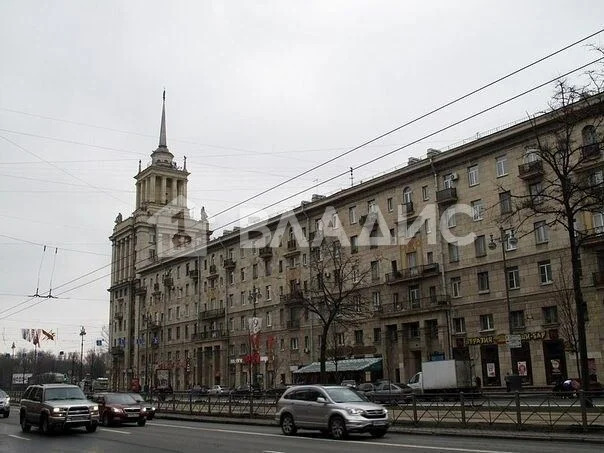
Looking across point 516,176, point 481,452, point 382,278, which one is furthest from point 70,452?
point 382,278

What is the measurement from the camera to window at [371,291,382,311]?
56.0 meters

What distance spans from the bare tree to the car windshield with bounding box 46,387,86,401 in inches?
1127

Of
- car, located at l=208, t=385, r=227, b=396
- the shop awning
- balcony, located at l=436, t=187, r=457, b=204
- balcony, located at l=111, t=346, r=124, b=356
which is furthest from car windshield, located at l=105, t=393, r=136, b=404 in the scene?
balcony, located at l=111, t=346, r=124, b=356

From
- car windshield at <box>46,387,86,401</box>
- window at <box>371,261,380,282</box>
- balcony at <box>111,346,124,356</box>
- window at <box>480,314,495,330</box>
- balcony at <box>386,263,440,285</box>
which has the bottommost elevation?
car windshield at <box>46,387,86,401</box>

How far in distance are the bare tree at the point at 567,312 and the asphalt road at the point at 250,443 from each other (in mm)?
23352

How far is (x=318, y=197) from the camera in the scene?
6619 cm

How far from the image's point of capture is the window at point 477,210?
48.6m

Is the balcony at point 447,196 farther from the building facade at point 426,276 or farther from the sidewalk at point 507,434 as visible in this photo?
the sidewalk at point 507,434

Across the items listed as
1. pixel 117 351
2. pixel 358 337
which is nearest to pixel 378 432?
pixel 358 337

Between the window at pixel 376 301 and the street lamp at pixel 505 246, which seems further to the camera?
the window at pixel 376 301

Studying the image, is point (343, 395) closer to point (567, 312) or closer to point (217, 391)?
point (567, 312)

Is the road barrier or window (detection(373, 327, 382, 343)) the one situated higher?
window (detection(373, 327, 382, 343))

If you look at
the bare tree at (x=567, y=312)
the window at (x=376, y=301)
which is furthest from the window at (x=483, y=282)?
the window at (x=376, y=301)

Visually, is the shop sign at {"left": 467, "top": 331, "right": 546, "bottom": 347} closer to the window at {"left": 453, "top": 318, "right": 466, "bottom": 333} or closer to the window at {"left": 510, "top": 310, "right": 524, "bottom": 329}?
the window at {"left": 510, "top": 310, "right": 524, "bottom": 329}
